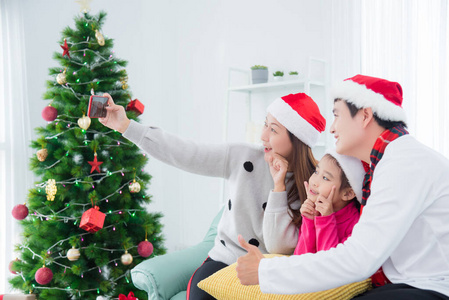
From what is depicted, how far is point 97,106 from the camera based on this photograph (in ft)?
5.99

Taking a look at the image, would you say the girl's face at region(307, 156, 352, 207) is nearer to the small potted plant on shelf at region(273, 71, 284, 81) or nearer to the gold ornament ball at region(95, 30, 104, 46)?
the gold ornament ball at region(95, 30, 104, 46)

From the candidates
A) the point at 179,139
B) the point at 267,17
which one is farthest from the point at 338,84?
the point at 267,17

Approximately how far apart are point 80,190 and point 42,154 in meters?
0.28

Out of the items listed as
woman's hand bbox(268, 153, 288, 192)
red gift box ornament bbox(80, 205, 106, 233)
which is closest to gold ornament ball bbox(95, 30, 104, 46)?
red gift box ornament bbox(80, 205, 106, 233)

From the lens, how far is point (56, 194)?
2.31 meters

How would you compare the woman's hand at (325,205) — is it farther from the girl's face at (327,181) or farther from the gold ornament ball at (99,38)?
the gold ornament ball at (99,38)

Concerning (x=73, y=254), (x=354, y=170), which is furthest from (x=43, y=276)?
(x=354, y=170)

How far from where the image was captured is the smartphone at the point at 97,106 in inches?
71.1

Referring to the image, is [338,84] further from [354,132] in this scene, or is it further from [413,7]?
[413,7]

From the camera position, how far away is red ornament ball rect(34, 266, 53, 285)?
2.22 m

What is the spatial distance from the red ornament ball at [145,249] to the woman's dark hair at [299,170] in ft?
3.28

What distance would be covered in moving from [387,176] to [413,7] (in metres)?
1.72

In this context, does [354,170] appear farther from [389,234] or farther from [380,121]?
[389,234]

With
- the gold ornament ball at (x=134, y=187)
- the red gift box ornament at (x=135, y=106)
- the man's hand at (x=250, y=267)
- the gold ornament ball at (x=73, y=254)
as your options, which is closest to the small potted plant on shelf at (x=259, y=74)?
the red gift box ornament at (x=135, y=106)
